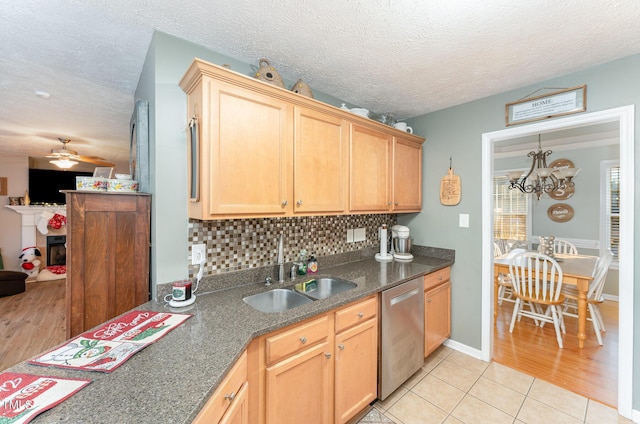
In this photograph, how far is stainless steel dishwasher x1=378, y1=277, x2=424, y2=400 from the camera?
1.84 metres

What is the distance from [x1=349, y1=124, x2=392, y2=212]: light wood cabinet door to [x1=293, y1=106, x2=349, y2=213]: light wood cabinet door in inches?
4.0

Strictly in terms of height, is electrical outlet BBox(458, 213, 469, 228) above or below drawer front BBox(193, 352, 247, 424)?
above

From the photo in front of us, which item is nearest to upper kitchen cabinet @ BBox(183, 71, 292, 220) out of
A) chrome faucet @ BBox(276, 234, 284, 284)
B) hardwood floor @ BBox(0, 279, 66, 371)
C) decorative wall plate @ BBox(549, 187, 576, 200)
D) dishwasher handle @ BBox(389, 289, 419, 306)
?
chrome faucet @ BBox(276, 234, 284, 284)

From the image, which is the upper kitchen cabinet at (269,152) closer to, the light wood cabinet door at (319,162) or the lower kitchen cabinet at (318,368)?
the light wood cabinet door at (319,162)

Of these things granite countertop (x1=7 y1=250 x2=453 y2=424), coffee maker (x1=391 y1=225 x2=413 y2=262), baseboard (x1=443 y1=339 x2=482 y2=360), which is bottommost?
baseboard (x1=443 y1=339 x2=482 y2=360)

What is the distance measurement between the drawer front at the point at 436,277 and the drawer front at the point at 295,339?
1197mm

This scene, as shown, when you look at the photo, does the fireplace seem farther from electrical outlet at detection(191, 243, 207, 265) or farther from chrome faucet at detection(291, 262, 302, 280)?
chrome faucet at detection(291, 262, 302, 280)

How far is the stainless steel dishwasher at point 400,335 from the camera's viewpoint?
184cm

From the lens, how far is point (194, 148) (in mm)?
1401

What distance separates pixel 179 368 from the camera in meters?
0.90

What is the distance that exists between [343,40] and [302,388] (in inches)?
78.3

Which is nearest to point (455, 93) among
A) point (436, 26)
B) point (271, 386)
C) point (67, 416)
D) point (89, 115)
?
point (436, 26)

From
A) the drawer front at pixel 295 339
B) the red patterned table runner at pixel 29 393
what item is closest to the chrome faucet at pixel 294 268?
the drawer front at pixel 295 339

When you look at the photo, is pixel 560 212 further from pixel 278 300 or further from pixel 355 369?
→ pixel 278 300
